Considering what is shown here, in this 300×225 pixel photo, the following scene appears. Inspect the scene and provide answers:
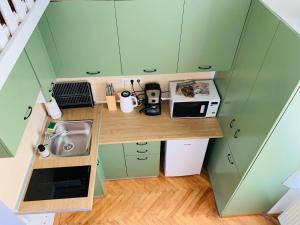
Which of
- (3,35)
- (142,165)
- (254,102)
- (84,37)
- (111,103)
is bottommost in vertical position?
(142,165)

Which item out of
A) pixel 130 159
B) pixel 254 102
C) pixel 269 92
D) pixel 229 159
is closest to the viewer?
pixel 269 92

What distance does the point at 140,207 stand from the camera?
8.32ft

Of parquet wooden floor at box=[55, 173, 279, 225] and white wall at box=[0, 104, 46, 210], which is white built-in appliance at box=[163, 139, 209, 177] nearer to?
parquet wooden floor at box=[55, 173, 279, 225]

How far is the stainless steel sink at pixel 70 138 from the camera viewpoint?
2.18m

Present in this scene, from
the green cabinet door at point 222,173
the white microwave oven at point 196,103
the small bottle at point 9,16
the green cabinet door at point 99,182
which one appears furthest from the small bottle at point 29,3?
the green cabinet door at point 222,173

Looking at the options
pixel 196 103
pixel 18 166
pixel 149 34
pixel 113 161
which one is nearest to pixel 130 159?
pixel 113 161

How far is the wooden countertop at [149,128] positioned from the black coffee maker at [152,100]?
59 millimetres

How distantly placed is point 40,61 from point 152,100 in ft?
3.52

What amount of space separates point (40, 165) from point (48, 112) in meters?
0.55

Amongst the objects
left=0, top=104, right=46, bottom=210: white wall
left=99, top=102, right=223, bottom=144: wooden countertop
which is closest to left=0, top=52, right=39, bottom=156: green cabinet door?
left=0, top=104, right=46, bottom=210: white wall

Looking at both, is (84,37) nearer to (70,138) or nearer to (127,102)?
(127,102)

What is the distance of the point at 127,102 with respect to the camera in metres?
2.31

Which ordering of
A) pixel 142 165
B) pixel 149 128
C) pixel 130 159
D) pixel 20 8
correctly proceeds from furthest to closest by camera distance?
pixel 142 165 → pixel 130 159 → pixel 149 128 → pixel 20 8

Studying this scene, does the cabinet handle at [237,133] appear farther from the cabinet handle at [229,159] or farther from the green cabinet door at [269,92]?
the cabinet handle at [229,159]
